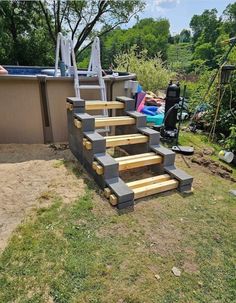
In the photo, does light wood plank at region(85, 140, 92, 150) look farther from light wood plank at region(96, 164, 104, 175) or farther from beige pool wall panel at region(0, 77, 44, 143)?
beige pool wall panel at region(0, 77, 44, 143)

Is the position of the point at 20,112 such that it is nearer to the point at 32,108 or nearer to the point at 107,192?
the point at 32,108

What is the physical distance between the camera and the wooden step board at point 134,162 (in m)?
2.56

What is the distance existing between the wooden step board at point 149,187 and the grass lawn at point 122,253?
82 millimetres

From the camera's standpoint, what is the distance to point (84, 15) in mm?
14141

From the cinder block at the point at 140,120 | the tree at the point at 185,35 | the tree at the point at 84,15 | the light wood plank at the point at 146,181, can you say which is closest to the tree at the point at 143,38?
the tree at the point at 84,15

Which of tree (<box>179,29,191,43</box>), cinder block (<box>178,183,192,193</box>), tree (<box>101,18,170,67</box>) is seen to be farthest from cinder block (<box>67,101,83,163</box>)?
tree (<box>179,29,191,43</box>)

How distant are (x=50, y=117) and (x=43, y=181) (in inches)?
54.1

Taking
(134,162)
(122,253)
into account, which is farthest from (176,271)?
(134,162)

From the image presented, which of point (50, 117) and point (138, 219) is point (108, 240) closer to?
point (138, 219)

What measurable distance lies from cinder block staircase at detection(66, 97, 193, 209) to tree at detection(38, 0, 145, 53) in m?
12.7

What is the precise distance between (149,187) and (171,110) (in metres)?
2.06

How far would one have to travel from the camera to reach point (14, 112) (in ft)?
12.0

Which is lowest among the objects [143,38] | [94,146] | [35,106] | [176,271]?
[176,271]

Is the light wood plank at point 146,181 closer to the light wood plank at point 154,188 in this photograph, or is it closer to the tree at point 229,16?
the light wood plank at point 154,188
